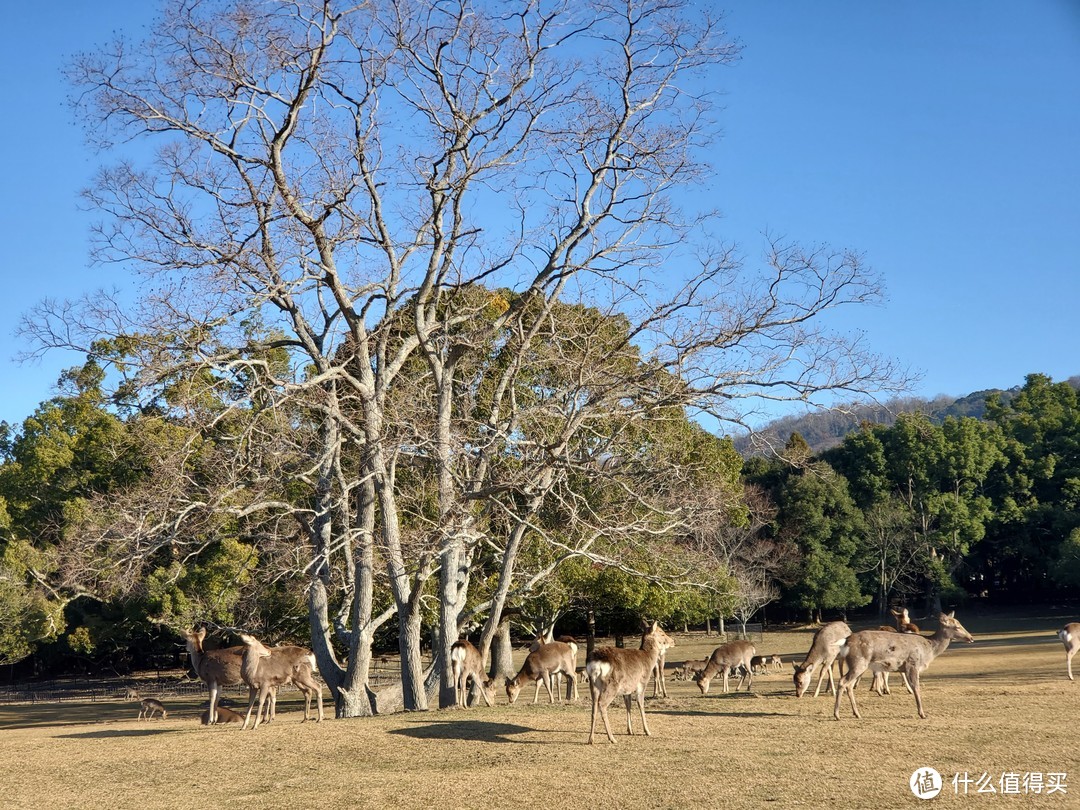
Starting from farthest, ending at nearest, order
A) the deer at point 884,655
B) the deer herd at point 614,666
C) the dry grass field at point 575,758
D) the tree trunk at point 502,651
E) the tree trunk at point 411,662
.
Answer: the tree trunk at point 502,651 → the tree trunk at point 411,662 → the deer at point 884,655 → the deer herd at point 614,666 → the dry grass field at point 575,758

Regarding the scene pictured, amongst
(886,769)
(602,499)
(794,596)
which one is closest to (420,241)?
(602,499)

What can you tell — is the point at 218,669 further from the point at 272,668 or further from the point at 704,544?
the point at 704,544

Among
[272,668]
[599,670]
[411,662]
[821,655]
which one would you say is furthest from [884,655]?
[272,668]

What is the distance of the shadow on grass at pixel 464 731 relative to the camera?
1211 cm

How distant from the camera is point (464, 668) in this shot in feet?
56.6

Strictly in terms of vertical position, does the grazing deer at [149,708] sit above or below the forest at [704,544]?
below

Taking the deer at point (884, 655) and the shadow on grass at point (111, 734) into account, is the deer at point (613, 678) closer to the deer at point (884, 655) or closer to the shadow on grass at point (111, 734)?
the deer at point (884, 655)

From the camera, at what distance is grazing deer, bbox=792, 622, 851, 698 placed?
15688 millimetres

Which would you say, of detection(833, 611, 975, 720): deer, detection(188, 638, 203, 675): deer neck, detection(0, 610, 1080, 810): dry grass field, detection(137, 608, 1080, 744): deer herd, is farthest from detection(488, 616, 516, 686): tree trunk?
detection(833, 611, 975, 720): deer

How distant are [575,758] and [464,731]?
2.63 metres

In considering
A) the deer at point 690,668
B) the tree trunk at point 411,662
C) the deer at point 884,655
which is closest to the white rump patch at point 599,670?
the deer at point 884,655

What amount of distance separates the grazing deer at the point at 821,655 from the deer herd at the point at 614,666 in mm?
16

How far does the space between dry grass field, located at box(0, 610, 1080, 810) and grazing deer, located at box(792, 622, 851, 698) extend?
0.65 meters

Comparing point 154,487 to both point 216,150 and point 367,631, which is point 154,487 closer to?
point 367,631
